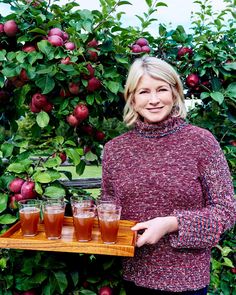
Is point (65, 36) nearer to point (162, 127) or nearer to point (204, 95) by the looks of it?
point (162, 127)

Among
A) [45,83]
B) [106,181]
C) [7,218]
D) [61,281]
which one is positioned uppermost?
[45,83]

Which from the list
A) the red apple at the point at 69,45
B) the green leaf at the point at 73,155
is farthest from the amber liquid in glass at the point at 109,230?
the red apple at the point at 69,45

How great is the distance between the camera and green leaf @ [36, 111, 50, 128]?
5.47 feet

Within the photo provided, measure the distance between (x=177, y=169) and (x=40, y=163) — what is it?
0.51 meters

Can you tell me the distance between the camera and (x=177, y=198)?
1455mm

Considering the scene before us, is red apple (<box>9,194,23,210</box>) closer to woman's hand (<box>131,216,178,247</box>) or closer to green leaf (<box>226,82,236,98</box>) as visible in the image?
woman's hand (<box>131,216,178,247</box>)

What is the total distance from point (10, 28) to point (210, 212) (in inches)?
40.1

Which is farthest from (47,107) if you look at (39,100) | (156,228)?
(156,228)

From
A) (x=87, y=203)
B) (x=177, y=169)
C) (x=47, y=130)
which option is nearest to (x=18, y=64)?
(x=47, y=130)

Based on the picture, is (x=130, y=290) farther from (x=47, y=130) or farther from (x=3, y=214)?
(x=47, y=130)

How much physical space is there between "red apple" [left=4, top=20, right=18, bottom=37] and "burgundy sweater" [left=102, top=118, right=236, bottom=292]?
2.12 ft

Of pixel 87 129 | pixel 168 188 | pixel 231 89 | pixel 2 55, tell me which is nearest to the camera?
pixel 168 188

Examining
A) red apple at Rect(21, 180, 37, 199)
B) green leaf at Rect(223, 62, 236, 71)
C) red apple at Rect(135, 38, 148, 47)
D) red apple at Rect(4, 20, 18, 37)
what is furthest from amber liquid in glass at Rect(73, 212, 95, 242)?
green leaf at Rect(223, 62, 236, 71)

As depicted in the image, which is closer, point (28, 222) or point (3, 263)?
point (28, 222)
